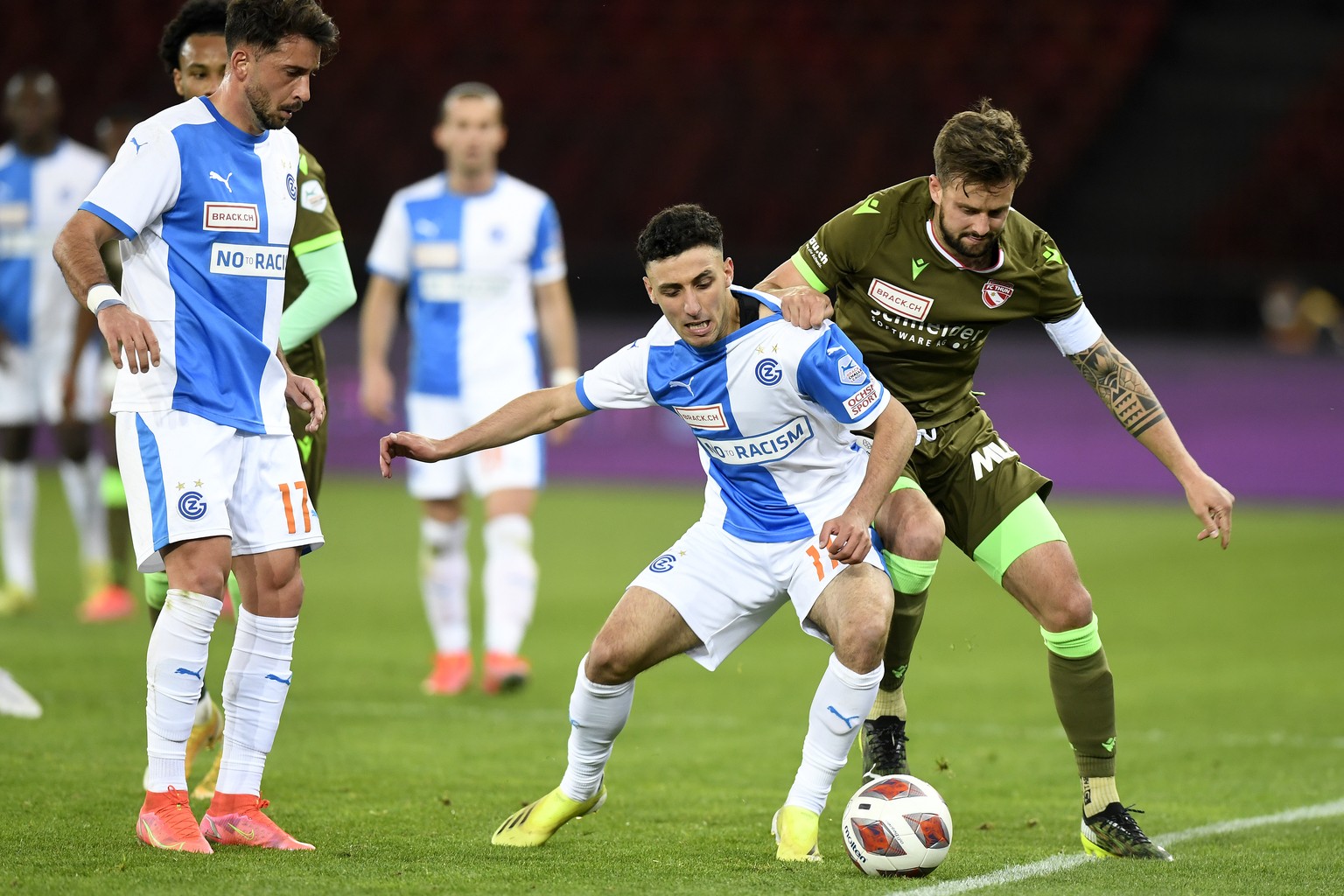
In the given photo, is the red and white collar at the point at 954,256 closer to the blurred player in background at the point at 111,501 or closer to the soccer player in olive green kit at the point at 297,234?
the soccer player in olive green kit at the point at 297,234

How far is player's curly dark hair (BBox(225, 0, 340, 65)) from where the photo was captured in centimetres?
450

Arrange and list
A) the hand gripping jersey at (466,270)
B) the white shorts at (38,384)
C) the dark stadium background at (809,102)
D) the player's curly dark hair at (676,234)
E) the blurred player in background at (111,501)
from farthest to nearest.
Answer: the dark stadium background at (809,102) → the white shorts at (38,384) → the blurred player in background at (111,501) → the hand gripping jersey at (466,270) → the player's curly dark hair at (676,234)

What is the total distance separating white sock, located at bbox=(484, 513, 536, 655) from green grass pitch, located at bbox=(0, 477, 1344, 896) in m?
0.31

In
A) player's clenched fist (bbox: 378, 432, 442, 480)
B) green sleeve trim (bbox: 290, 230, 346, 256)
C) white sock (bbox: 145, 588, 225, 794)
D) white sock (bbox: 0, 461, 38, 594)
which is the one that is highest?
green sleeve trim (bbox: 290, 230, 346, 256)

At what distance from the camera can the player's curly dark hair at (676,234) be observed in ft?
15.4

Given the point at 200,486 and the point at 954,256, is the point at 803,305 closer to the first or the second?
the point at 954,256

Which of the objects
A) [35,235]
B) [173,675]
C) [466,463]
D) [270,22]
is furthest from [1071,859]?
[35,235]

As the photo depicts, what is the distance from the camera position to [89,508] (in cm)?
1033

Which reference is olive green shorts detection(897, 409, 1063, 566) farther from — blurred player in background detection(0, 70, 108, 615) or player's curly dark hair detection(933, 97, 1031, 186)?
blurred player in background detection(0, 70, 108, 615)

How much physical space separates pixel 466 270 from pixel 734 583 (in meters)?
3.90

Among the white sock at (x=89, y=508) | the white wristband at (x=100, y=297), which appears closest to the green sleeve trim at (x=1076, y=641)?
the white wristband at (x=100, y=297)

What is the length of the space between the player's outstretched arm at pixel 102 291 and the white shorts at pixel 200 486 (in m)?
0.22

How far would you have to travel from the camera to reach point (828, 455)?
5023 millimetres

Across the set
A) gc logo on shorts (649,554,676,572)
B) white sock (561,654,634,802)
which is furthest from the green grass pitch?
gc logo on shorts (649,554,676,572)
